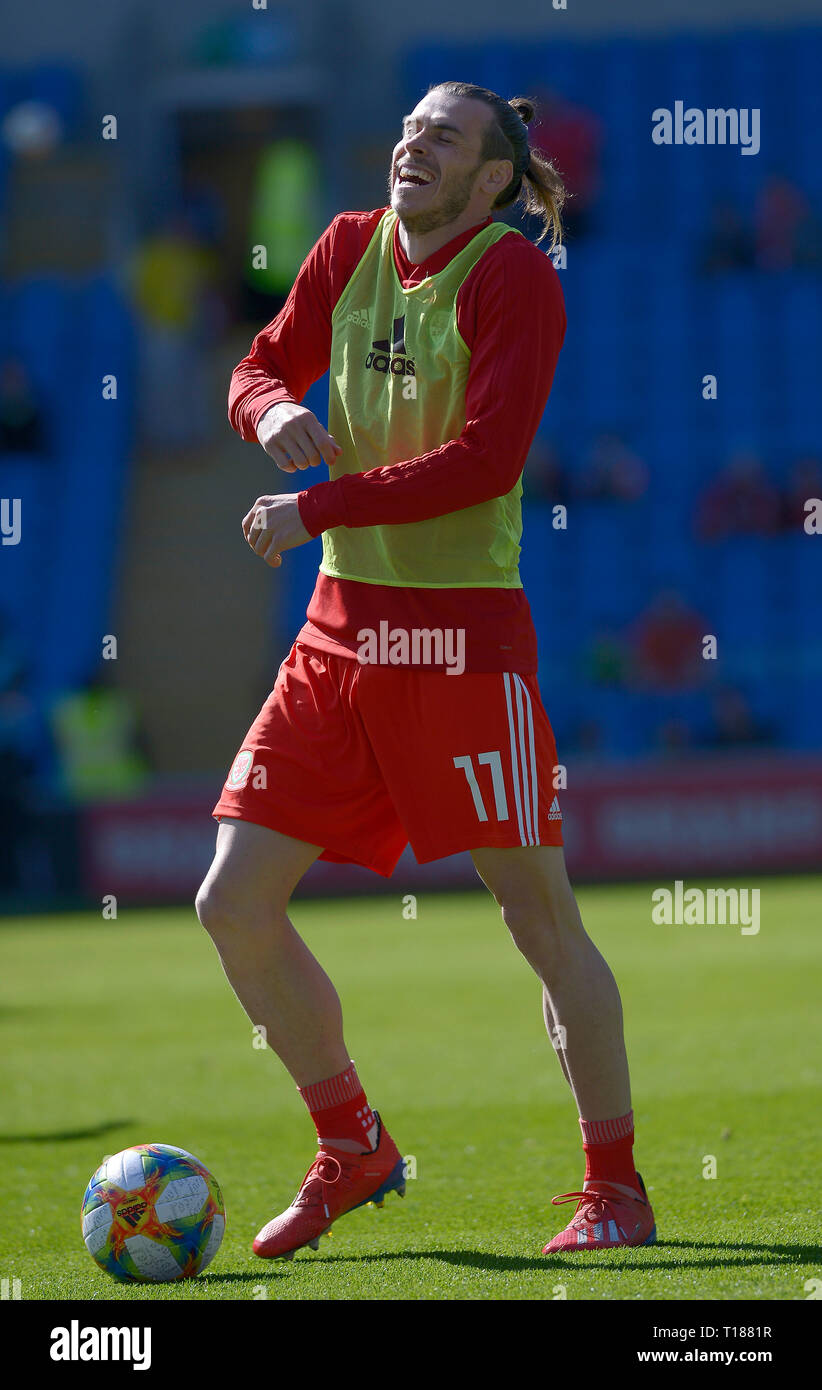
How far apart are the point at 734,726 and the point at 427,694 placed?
39.6 feet

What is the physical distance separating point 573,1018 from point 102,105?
20.5 metres

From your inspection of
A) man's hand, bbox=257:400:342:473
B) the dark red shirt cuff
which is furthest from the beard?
the dark red shirt cuff

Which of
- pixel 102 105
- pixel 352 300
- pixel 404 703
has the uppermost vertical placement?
pixel 102 105

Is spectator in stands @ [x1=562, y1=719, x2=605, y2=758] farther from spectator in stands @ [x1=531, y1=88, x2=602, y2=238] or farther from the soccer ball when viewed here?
the soccer ball

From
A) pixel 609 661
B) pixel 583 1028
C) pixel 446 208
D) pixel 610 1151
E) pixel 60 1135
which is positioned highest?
pixel 446 208

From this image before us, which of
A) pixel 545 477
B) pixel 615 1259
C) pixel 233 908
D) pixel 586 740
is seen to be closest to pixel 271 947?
pixel 233 908

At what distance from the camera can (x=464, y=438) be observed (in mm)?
3662

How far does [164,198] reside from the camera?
21.7m

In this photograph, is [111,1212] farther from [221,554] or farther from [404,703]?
[221,554]

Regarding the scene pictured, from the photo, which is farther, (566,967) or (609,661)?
(609,661)

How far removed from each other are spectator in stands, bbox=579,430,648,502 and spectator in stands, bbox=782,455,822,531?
61.7 inches

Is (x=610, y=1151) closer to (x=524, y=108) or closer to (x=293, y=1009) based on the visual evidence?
(x=293, y=1009)

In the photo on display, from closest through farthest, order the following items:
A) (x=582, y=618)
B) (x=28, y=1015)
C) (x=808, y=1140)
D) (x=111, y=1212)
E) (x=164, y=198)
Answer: (x=111, y=1212)
(x=808, y=1140)
(x=28, y=1015)
(x=582, y=618)
(x=164, y=198)
